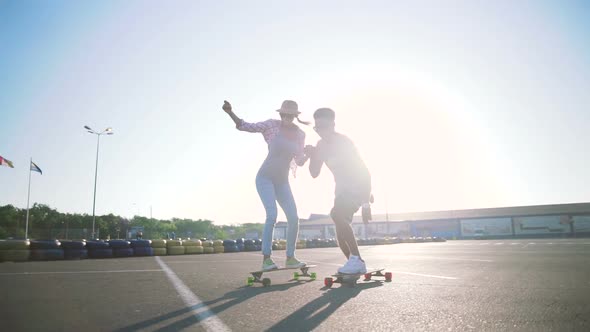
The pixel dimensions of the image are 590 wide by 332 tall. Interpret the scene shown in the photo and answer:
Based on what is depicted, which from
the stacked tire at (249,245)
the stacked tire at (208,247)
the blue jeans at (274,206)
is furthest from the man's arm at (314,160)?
the stacked tire at (249,245)

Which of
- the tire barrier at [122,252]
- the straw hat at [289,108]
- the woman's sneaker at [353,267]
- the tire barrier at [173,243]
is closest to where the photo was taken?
the woman's sneaker at [353,267]

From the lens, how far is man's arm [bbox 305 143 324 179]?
16.3ft

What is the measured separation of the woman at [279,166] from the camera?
16.5 ft

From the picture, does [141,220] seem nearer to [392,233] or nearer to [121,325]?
[392,233]

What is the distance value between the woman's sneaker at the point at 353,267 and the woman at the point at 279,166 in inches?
42.6

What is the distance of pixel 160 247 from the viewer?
1695cm

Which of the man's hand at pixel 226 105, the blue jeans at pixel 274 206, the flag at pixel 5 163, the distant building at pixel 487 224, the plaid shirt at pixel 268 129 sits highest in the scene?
the flag at pixel 5 163

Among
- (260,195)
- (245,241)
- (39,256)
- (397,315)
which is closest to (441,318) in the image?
(397,315)

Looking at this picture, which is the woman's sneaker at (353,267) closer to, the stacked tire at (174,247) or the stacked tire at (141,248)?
the stacked tire at (141,248)

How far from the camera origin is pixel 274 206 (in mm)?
5027

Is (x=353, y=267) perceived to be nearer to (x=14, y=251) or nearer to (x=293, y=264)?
(x=293, y=264)

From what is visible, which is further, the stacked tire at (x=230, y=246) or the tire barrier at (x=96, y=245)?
the stacked tire at (x=230, y=246)

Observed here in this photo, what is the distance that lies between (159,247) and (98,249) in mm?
3058

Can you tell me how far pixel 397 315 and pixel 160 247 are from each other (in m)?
16.6
